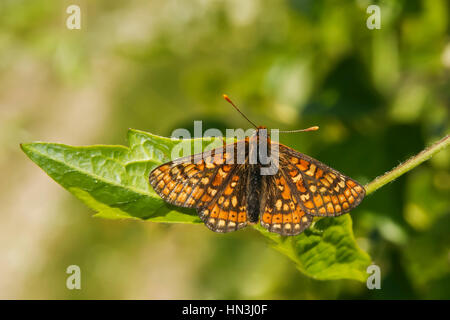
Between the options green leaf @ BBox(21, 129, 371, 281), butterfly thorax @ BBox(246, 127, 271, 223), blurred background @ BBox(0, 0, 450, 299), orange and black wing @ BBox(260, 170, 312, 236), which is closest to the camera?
green leaf @ BBox(21, 129, 371, 281)

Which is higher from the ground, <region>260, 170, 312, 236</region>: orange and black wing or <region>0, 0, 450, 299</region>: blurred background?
<region>0, 0, 450, 299</region>: blurred background

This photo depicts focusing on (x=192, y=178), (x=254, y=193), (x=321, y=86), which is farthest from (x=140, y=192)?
(x=321, y=86)

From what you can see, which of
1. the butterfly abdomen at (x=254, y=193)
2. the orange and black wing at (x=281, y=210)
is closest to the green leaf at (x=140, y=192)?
the orange and black wing at (x=281, y=210)

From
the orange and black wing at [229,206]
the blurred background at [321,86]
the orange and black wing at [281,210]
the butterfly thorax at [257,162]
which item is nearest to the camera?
the orange and black wing at [281,210]

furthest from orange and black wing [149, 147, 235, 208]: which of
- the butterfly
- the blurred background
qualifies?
the blurred background

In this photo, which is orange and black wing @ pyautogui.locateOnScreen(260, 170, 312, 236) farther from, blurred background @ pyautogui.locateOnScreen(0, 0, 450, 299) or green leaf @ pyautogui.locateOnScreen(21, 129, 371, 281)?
blurred background @ pyautogui.locateOnScreen(0, 0, 450, 299)

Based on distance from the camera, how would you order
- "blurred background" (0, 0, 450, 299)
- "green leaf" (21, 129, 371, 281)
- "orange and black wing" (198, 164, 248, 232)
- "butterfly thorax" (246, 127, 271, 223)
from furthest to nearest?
"blurred background" (0, 0, 450, 299) < "butterfly thorax" (246, 127, 271, 223) < "orange and black wing" (198, 164, 248, 232) < "green leaf" (21, 129, 371, 281)

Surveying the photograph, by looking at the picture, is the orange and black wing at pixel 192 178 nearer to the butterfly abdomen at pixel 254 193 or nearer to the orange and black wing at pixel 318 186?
the butterfly abdomen at pixel 254 193
